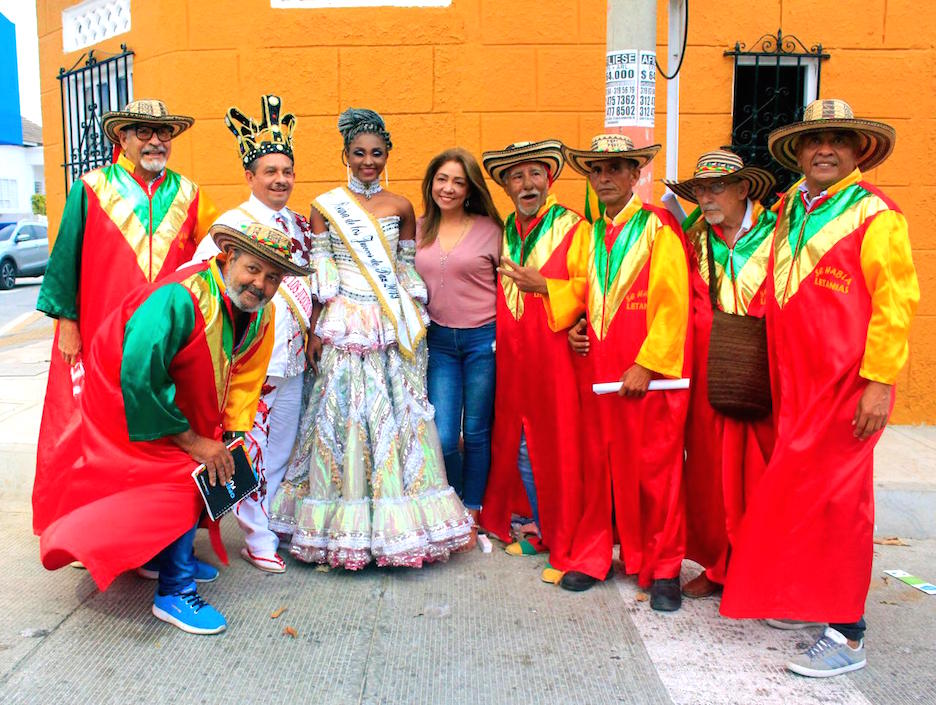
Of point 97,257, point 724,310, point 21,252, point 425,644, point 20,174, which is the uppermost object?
point 20,174

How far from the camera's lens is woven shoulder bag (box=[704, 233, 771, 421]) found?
10.7 feet

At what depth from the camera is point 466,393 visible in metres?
4.14

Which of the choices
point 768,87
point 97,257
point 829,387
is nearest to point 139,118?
point 97,257

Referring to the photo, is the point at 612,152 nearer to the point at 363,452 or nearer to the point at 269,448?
the point at 363,452

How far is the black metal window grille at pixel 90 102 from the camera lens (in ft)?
21.4

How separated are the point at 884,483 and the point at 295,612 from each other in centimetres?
338

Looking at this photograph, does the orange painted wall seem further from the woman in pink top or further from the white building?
the white building

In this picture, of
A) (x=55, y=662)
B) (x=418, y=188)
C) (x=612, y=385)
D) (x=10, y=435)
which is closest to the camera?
(x=55, y=662)

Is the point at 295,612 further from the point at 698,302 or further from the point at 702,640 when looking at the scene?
the point at 698,302

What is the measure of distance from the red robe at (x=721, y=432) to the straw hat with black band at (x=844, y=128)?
370 millimetres

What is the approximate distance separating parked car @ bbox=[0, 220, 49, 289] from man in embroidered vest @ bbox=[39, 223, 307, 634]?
17.7m

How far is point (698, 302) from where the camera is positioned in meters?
3.49

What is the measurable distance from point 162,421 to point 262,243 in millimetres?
768

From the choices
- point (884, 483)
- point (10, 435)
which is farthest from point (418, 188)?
point (884, 483)
